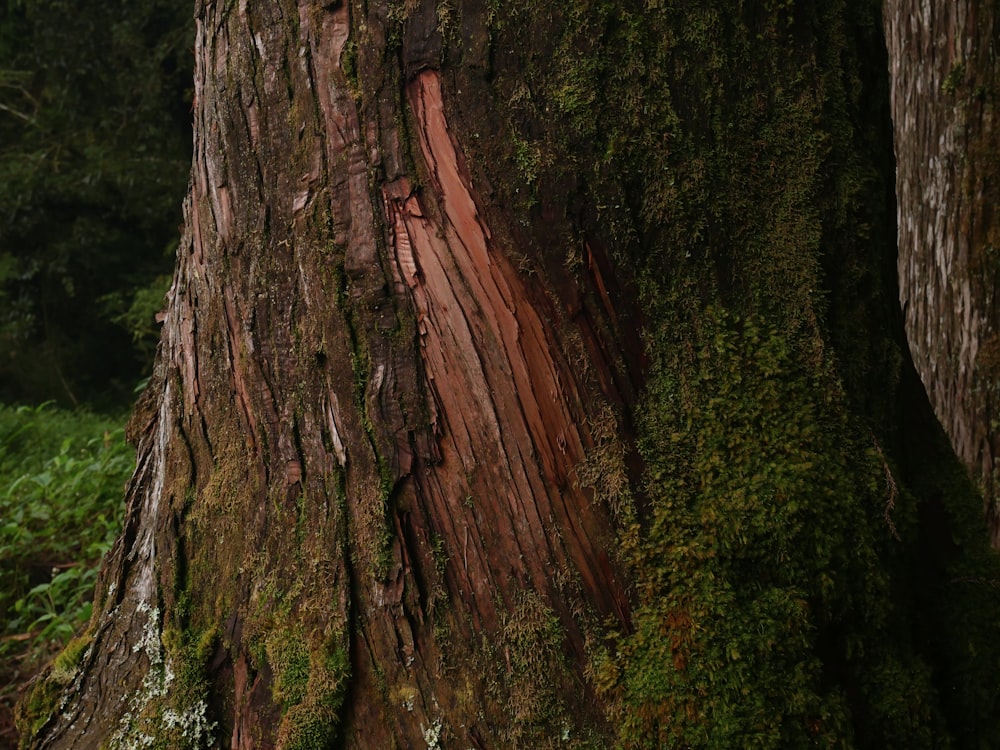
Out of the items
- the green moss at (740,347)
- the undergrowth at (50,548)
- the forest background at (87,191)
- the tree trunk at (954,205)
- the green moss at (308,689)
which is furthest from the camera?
the forest background at (87,191)

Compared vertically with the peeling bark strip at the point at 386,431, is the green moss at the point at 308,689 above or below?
below

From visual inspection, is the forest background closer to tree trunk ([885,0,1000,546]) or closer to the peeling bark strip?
the peeling bark strip

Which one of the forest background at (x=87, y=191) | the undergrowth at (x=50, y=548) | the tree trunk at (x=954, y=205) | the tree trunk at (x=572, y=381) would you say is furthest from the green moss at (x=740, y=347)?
the forest background at (x=87, y=191)

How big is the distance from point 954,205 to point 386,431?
11.1 feet

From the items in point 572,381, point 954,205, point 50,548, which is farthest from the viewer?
point 50,548

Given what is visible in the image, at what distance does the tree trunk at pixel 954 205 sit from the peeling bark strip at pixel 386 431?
2.98 meters

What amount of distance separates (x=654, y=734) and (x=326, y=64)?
5.38 ft

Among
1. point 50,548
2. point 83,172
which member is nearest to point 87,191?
point 83,172

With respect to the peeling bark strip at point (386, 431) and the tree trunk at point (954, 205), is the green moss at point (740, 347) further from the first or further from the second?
the tree trunk at point (954, 205)

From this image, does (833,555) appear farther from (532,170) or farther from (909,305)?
(909,305)

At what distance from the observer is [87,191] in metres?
10.5

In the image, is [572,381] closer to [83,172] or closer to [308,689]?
[308,689]

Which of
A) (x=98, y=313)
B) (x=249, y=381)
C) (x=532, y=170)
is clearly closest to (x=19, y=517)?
(x=249, y=381)

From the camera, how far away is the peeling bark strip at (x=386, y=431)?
1.74 m
